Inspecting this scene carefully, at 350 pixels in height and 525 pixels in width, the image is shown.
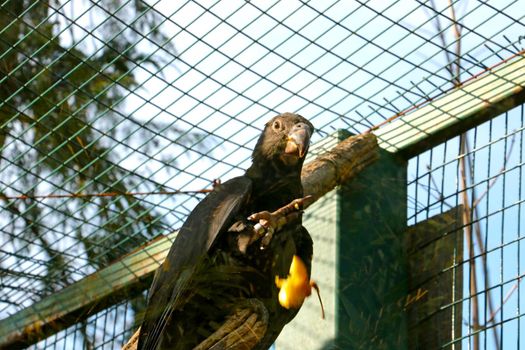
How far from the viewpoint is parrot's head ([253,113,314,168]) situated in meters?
4.11

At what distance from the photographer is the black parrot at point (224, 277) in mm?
3576

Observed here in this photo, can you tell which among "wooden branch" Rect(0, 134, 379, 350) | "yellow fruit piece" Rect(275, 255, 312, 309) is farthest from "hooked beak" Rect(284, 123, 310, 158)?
"yellow fruit piece" Rect(275, 255, 312, 309)

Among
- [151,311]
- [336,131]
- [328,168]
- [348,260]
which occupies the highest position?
[336,131]

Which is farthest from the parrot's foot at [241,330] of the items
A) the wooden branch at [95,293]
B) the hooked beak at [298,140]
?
the wooden branch at [95,293]

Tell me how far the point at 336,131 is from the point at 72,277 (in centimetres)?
144

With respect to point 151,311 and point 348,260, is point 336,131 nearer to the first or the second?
point 348,260

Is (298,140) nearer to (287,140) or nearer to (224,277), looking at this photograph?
(287,140)

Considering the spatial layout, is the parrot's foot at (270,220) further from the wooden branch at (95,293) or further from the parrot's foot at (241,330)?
the wooden branch at (95,293)

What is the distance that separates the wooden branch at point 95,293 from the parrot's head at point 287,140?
0.29 m

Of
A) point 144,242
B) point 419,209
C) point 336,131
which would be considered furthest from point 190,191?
point 419,209

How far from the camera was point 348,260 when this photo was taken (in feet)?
14.3

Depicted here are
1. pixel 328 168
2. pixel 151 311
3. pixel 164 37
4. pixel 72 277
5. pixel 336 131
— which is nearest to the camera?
pixel 151 311

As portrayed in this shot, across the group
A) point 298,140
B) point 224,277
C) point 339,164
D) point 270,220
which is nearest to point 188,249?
point 224,277

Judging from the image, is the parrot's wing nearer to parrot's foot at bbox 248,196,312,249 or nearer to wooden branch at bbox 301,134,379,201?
parrot's foot at bbox 248,196,312,249
